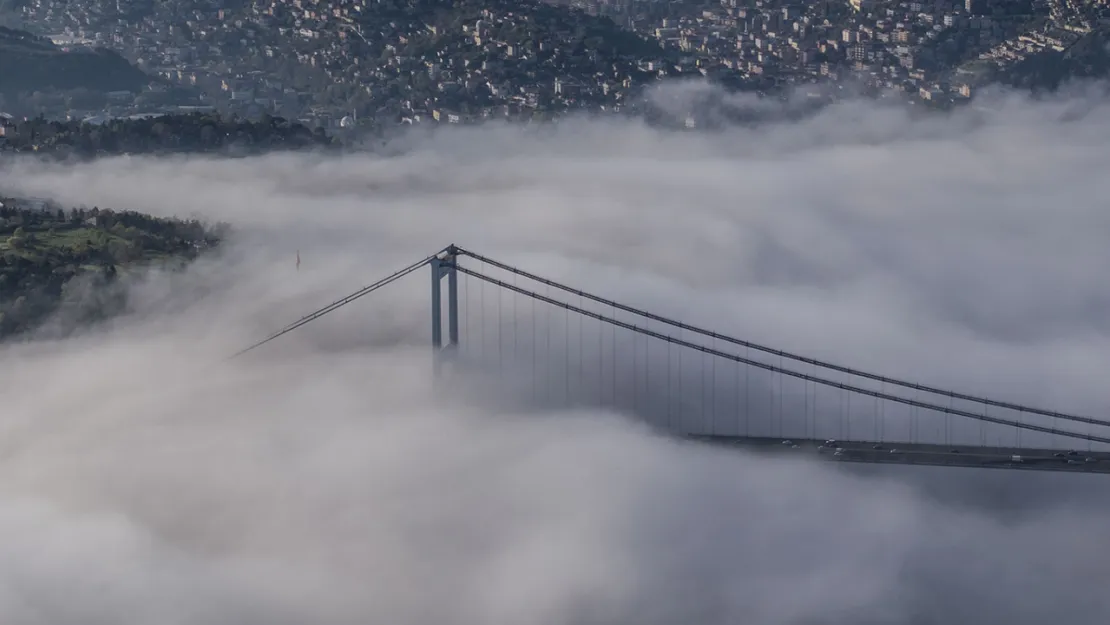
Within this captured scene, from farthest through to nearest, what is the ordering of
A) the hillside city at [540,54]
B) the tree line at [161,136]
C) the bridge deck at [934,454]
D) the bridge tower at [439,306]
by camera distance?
1. the hillside city at [540,54]
2. the tree line at [161,136]
3. the bridge tower at [439,306]
4. the bridge deck at [934,454]

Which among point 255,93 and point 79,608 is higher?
point 255,93

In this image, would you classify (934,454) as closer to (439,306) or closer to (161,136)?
(439,306)

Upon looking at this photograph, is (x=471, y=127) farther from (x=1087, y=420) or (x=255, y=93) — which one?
(x=1087, y=420)

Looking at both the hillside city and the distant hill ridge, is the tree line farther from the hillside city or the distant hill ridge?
the distant hill ridge

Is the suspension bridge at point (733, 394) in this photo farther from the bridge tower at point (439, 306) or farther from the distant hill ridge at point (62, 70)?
the distant hill ridge at point (62, 70)

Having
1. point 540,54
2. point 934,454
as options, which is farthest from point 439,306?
point 540,54

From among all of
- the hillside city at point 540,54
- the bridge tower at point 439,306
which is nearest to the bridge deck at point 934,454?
the bridge tower at point 439,306

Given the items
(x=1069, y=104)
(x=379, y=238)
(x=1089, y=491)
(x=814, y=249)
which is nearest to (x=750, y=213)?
(x=814, y=249)
